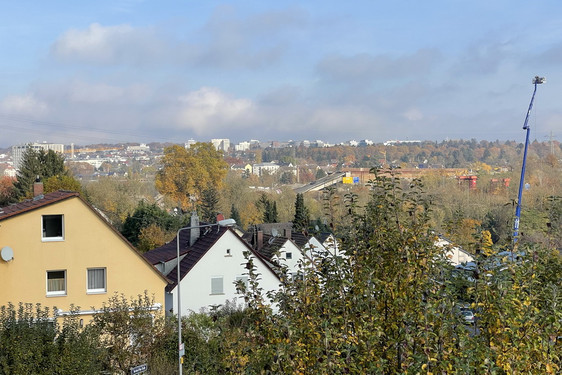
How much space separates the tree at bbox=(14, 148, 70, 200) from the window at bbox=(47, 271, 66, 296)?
3816 cm

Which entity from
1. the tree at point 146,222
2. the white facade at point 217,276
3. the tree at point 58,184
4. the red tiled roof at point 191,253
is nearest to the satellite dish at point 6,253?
the red tiled roof at point 191,253

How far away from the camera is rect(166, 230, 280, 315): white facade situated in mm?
35625

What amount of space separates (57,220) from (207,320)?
284 inches

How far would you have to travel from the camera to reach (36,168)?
6384 centimetres

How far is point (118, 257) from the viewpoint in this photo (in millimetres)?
26500

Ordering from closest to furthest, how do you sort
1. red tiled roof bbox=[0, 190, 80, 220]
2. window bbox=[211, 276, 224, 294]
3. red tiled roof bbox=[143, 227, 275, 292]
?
red tiled roof bbox=[0, 190, 80, 220], red tiled roof bbox=[143, 227, 275, 292], window bbox=[211, 276, 224, 294]

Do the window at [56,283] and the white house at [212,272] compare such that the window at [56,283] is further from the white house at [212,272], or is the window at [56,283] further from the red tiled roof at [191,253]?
the white house at [212,272]

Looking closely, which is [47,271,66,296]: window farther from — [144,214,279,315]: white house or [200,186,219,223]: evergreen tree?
[200,186,219,223]: evergreen tree

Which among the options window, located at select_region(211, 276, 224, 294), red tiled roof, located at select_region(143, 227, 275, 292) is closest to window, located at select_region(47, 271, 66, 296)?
red tiled roof, located at select_region(143, 227, 275, 292)

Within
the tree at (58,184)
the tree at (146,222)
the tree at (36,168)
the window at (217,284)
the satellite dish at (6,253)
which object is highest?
the tree at (36,168)

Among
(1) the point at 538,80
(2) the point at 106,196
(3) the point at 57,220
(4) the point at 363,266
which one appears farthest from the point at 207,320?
(2) the point at 106,196

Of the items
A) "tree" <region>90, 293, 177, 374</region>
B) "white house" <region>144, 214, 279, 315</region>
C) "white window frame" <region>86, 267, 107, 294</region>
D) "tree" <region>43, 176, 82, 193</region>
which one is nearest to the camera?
"tree" <region>90, 293, 177, 374</region>

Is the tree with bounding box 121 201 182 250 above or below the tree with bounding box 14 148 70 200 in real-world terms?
below

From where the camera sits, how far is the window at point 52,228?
1005 inches
